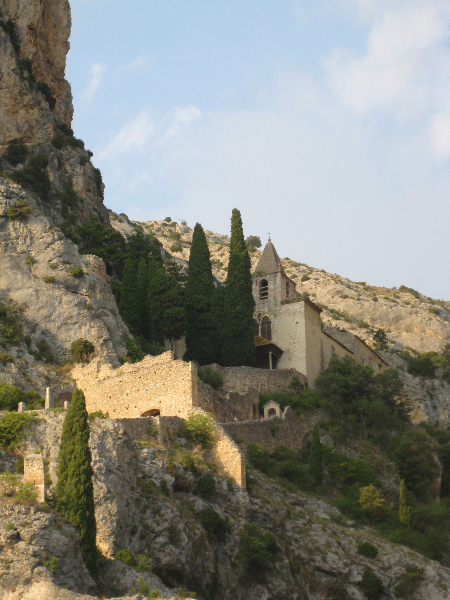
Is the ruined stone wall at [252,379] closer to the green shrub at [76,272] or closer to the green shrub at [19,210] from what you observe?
the green shrub at [76,272]

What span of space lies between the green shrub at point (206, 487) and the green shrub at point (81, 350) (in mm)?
13110

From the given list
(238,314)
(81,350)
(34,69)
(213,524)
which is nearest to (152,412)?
(81,350)

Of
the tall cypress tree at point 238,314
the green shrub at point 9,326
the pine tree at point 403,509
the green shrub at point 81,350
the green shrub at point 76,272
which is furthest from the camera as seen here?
the tall cypress tree at point 238,314

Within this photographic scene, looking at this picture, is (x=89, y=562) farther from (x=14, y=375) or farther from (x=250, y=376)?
(x=250, y=376)

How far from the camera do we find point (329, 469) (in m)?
44.4

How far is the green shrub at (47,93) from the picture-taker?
6457 centimetres

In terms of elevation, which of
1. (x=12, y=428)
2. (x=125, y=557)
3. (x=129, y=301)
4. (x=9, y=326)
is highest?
(x=129, y=301)

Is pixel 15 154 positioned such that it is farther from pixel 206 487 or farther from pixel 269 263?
pixel 206 487

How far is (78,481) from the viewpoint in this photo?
84.7 ft

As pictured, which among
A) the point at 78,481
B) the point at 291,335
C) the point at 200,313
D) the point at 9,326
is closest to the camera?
the point at 78,481

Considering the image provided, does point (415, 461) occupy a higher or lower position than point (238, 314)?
lower

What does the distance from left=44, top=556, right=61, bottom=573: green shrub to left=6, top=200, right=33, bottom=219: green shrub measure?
1169 inches

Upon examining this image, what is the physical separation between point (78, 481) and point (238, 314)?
31145 millimetres

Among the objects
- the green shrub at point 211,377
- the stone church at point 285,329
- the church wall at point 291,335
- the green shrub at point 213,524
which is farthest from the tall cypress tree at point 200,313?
the green shrub at point 213,524
